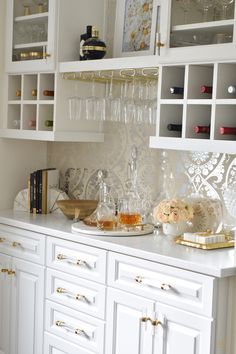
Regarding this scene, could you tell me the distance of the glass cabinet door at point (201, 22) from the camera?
276 centimetres

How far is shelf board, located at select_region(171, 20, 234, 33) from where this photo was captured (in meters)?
2.74

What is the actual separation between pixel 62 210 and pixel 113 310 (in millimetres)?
800

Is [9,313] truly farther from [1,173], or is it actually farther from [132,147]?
[132,147]

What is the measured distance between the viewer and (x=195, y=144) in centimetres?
289

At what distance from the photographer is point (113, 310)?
118 inches

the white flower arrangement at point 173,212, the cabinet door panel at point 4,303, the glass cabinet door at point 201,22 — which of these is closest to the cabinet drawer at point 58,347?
the cabinet door panel at point 4,303

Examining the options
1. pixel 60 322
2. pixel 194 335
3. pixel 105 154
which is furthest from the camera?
pixel 105 154

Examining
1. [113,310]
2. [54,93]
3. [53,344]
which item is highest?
[54,93]

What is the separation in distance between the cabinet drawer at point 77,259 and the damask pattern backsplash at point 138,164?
0.54m

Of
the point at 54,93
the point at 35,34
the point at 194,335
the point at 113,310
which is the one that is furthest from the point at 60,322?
the point at 35,34

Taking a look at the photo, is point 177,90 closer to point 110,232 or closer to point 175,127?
point 175,127

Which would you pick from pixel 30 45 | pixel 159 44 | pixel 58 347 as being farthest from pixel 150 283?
pixel 30 45

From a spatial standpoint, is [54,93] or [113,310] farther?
[54,93]

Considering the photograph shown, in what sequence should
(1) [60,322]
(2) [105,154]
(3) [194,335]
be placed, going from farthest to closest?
(2) [105,154] < (1) [60,322] < (3) [194,335]
